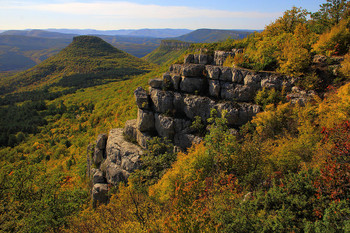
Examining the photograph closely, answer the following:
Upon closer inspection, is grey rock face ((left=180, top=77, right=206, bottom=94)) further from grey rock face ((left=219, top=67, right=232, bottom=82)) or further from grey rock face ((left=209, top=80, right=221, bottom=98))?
grey rock face ((left=219, top=67, right=232, bottom=82))

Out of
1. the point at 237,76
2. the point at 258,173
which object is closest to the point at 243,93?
the point at 237,76

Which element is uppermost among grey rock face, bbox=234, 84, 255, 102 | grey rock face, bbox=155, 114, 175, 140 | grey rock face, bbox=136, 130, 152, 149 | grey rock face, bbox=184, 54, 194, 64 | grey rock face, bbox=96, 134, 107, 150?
grey rock face, bbox=184, 54, 194, 64

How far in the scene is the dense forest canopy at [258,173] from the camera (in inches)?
413

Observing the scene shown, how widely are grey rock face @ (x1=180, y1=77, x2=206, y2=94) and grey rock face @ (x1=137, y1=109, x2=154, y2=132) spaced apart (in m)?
6.08

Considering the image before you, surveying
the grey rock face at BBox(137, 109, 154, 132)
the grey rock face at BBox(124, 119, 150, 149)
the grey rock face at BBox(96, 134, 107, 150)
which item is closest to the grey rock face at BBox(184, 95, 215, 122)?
the grey rock face at BBox(137, 109, 154, 132)

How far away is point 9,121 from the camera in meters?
77.6

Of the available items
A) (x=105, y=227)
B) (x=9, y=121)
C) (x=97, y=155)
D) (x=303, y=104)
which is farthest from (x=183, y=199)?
(x=9, y=121)

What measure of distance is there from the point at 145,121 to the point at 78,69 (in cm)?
14911

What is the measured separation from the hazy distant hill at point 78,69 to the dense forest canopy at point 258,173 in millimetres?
109223

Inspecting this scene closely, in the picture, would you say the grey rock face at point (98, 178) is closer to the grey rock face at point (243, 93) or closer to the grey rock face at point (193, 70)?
the grey rock face at point (193, 70)

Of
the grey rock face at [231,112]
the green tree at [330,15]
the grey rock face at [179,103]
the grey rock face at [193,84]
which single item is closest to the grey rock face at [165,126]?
the grey rock face at [179,103]

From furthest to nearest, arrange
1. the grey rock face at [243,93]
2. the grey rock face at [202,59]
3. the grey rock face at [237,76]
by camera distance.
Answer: the grey rock face at [202,59]
the grey rock face at [237,76]
the grey rock face at [243,93]

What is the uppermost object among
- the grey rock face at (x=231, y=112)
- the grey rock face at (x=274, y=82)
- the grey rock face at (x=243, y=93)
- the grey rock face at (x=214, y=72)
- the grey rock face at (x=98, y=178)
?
the grey rock face at (x=214, y=72)

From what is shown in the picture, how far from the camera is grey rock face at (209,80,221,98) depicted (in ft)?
75.9
